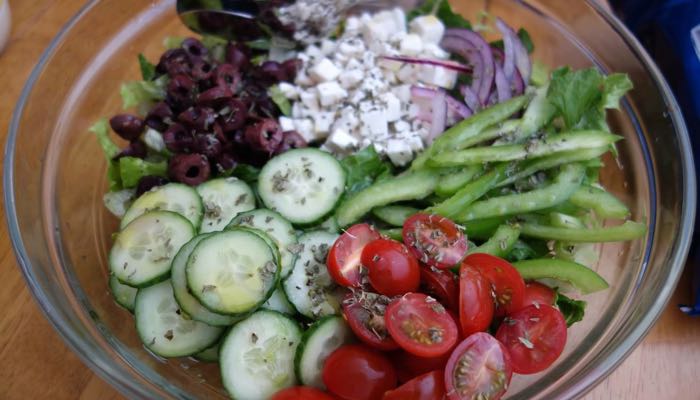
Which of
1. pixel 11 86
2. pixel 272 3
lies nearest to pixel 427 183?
pixel 272 3

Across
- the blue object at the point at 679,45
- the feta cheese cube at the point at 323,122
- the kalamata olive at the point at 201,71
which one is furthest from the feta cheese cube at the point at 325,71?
the blue object at the point at 679,45

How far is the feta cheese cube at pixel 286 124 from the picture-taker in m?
1.94

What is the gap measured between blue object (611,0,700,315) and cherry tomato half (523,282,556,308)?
0.50 meters

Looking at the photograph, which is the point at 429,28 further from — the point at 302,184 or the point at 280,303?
the point at 280,303

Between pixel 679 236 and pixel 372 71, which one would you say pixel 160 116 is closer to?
pixel 372 71

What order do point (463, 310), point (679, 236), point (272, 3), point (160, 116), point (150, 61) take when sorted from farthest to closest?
1. point (150, 61)
2. point (272, 3)
3. point (160, 116)
4. point (679, 236)
5. point (463, 310)

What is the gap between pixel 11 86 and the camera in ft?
6.70

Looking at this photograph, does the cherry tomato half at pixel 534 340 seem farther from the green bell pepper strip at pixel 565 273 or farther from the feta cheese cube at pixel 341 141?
the feta cheese cube at pixel 341 141

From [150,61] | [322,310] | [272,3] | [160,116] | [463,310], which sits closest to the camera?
[463,310]

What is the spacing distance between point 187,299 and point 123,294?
29 cm

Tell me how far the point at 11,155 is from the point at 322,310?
982 millimetres

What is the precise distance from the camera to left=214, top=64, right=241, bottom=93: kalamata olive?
1.89 metres

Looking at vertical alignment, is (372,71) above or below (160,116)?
above

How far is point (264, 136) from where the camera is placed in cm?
183
